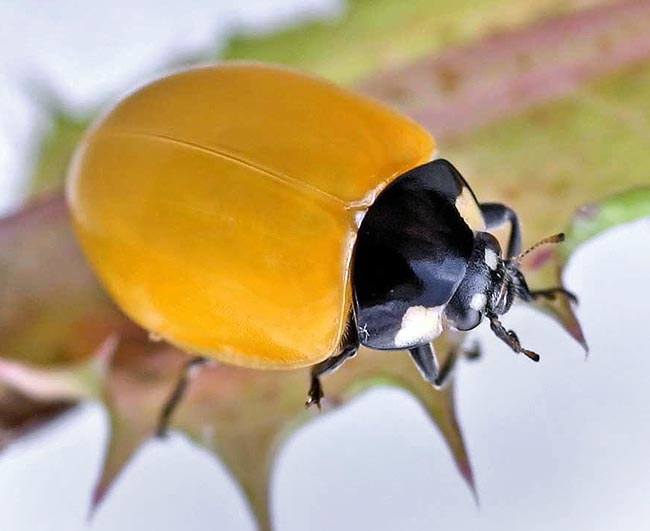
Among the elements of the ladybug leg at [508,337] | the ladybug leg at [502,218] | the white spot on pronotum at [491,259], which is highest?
the ladybug leg at [502,218]

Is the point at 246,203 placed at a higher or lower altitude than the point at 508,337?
higher

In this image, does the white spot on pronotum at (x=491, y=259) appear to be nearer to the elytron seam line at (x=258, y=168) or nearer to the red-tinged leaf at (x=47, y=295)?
the elytron seam line at (x=258, y=168)

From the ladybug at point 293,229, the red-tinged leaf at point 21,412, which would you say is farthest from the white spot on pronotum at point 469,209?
the red-tinged leaf at point 21,412

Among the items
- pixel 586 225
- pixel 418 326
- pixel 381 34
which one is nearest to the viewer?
pixel 586 225

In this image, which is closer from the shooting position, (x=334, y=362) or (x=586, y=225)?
(x=586, y=225)

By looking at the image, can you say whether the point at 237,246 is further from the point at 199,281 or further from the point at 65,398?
the point at 65,398

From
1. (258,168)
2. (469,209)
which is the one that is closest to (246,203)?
(258,168)

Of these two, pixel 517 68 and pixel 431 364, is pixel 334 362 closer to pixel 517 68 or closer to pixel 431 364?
pixel 431 364
